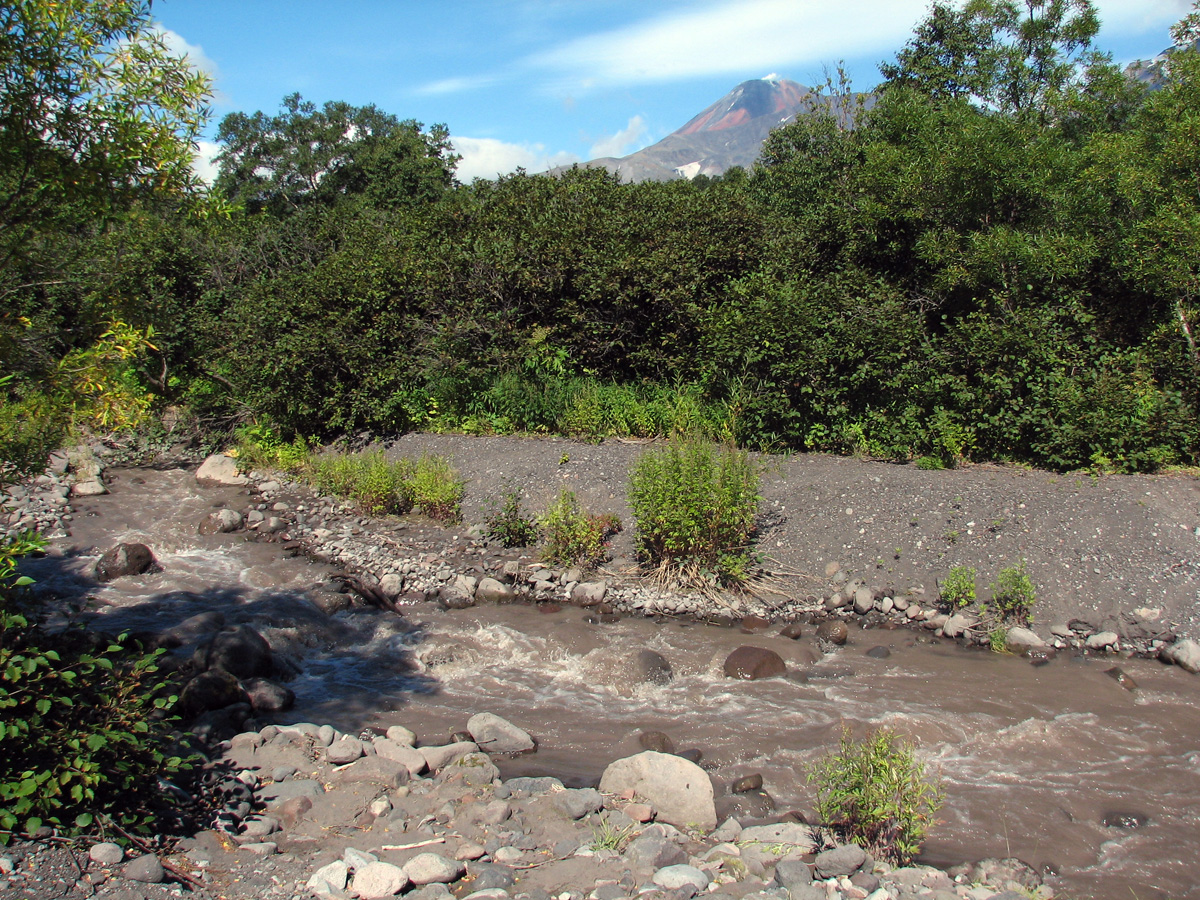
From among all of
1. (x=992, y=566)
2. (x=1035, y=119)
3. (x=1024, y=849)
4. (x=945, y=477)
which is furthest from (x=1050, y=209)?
(x=1024, y=849)

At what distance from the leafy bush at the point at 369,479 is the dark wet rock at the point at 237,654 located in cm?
426

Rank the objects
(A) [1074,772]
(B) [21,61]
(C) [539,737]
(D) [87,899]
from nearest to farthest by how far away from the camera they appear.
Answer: (D) [87,899]
(B) [21,61]
(A) [1074,772]
(C) [539,737]

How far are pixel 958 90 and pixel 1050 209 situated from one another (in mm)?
5071

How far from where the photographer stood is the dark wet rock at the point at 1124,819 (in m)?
5.40

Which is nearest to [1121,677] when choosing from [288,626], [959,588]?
[959,588]

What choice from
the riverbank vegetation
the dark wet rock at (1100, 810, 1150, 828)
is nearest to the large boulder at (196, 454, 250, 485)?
→ the riverbank vegetation

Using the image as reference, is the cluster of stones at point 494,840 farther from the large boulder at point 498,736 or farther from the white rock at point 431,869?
the large boulder at point 498,736

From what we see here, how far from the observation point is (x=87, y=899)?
3742 millimetres

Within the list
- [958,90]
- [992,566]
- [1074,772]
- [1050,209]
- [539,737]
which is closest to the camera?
[1074,772]

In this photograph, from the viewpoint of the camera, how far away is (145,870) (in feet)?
13.1

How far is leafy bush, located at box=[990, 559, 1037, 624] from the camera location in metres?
8.25

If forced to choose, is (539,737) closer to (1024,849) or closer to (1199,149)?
(1024,849)

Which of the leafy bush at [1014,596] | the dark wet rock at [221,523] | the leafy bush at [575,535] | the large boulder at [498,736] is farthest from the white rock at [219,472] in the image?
the leafy bush at [1014,596]

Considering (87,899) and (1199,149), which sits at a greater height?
(1199,149)
